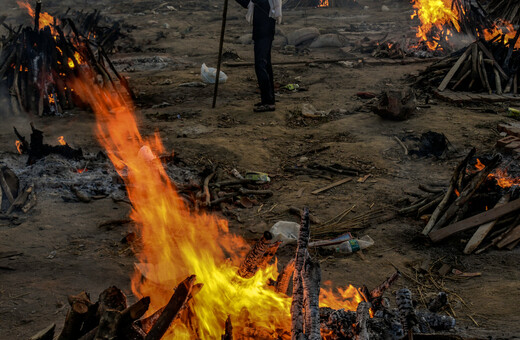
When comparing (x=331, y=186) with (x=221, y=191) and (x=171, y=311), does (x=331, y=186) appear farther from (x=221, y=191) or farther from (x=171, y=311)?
(x=171, y=311)

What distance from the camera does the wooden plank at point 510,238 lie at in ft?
12.8

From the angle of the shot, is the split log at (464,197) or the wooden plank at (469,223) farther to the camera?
the split log at (464,197)

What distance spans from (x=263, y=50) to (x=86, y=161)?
4.29 meters

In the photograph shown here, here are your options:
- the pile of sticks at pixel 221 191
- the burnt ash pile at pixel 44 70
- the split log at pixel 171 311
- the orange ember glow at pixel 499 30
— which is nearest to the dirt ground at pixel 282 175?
the pile of sticks at pixel 221 191

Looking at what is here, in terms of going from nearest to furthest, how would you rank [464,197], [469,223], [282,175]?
[469,223] < [464,197] < [282,175]

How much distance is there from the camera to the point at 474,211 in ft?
14.3

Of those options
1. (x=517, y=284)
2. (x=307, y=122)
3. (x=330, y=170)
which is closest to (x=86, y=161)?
(x=330, y=170)

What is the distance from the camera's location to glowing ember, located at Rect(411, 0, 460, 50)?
45.3 ft

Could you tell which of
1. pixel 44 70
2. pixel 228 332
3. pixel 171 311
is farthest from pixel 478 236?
pixel 44 70

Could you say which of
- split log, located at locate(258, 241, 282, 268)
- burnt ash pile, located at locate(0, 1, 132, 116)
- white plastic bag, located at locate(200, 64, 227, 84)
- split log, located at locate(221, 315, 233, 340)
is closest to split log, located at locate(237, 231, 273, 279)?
split log, located at locate(258, 241, 282, 268)

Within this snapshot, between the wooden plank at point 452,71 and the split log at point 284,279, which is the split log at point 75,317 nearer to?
the split log at point 284,279

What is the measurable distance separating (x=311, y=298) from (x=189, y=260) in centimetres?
152

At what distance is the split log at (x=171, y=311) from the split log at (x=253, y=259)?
623mm

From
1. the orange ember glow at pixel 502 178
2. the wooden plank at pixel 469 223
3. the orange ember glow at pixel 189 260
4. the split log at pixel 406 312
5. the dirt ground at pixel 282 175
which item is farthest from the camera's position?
the orange ember glow at pixel 502 178
